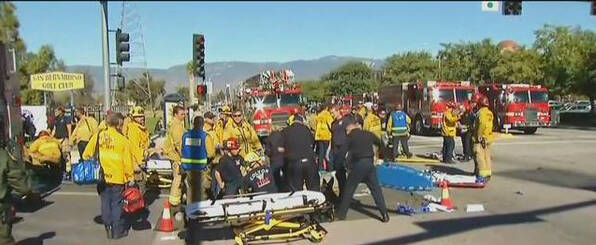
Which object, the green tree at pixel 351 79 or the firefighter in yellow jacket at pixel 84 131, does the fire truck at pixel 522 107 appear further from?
the green tree at pixel 351 79

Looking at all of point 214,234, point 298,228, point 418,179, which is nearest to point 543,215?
point 418,179

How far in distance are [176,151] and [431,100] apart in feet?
76.3

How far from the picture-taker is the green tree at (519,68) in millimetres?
65625

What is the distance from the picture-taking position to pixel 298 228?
8742 mm

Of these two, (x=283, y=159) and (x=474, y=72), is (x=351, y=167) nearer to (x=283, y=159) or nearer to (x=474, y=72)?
(x=283, y=159)

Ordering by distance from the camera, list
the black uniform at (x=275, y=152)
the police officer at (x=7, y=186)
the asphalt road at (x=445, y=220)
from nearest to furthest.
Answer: the police officer at (x=7, y=186), the asphalt road at (x=445, y=220), the black uniform at (x=275, y=152)

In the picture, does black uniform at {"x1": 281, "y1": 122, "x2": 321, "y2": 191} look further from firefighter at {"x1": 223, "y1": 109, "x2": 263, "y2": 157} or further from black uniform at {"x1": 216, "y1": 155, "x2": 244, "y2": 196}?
firefighter at {"x1": 223, "y1": 109, "x2": 263, "y2": 157}

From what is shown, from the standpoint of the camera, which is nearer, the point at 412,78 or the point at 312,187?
the point at 312,187

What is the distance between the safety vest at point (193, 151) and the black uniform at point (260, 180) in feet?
3.98

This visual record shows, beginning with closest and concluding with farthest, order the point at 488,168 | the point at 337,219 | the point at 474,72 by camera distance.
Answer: the point at 337,219
the point at 488,168
the point at 474,72

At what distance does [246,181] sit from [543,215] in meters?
4.58

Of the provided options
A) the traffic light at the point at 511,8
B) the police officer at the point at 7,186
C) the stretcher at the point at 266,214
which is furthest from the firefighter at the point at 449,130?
the police officer at the point at 7,186

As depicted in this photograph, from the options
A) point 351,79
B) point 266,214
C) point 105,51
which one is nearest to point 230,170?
point 266,214

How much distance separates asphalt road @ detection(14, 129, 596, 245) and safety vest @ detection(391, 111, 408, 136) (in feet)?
13.3
